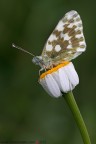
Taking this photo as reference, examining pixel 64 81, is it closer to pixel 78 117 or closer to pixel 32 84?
pixel 78 117

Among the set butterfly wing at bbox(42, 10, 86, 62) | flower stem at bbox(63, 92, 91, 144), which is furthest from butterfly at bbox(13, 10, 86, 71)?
flower stem at bbox(63, 92, 91, 144)

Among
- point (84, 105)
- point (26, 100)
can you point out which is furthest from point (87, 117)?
point (26, 100)

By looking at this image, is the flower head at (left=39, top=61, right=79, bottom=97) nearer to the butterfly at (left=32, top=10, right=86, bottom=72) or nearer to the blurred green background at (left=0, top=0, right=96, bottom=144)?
the butterfly at (left=32, top=10, right=86, bottom=72)

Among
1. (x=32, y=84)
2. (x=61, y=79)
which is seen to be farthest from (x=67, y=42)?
(x=32, y=84)

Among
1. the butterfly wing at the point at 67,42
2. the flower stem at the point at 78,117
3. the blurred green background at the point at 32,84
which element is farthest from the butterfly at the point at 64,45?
the blurred green background at the point at 32,84

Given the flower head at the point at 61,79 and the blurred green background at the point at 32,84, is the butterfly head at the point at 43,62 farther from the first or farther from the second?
the blurred green background at the point at 32,84

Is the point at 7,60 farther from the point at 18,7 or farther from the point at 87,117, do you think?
the point at 87,117
